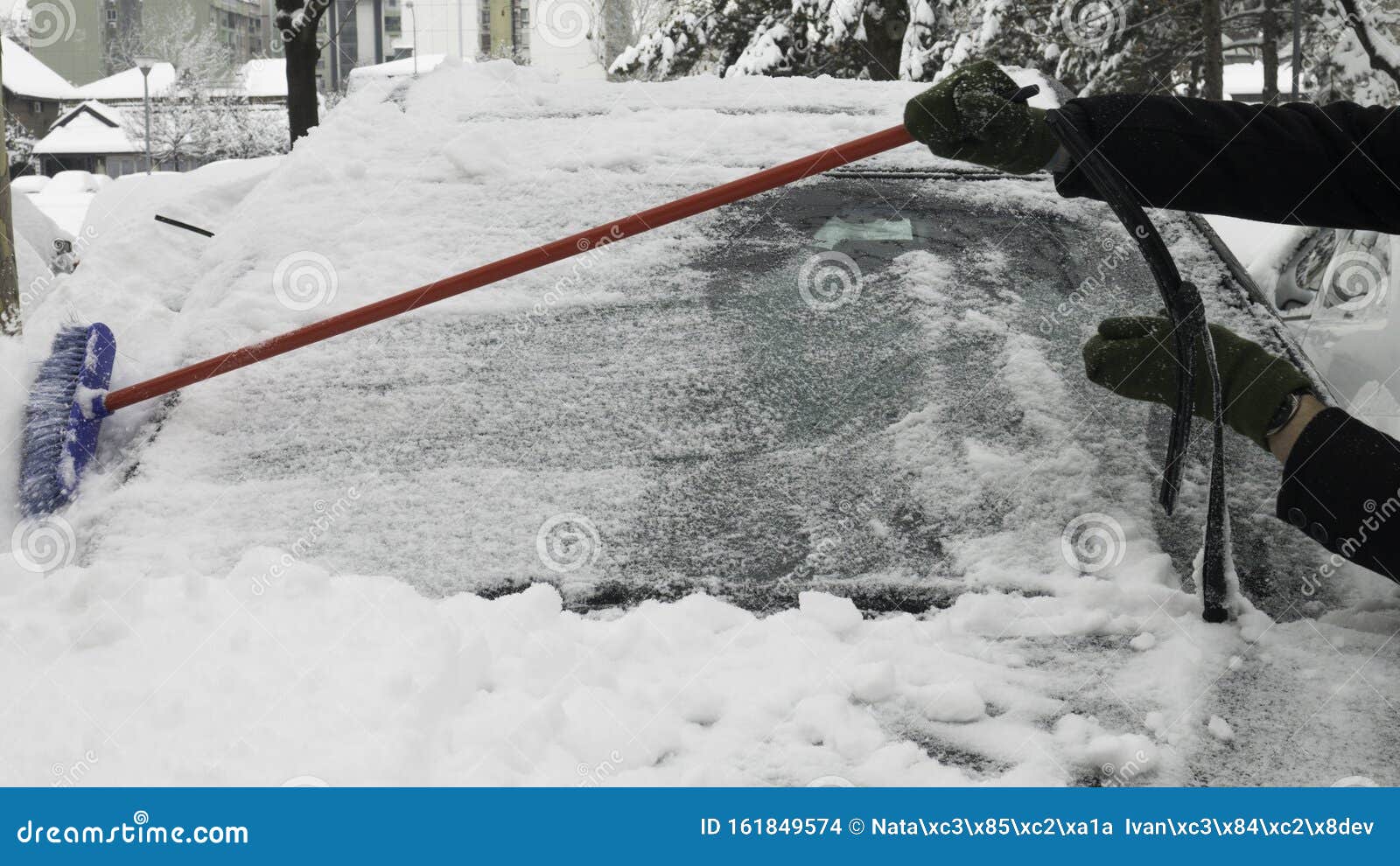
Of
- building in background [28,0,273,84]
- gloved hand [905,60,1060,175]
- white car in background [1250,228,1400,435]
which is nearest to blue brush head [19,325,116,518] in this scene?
gloved hand [905,60,1060,175]

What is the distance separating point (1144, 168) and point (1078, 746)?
802 mm

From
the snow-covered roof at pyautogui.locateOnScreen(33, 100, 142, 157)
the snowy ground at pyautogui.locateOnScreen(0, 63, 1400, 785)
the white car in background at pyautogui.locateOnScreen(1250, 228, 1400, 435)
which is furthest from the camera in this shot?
the snow-covered roof at pyautogui.locateOnScreen(33, 100, 142, 157)

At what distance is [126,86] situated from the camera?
50312 millimetres

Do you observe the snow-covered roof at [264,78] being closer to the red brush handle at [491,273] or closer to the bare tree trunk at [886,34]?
the bare tree trunk at [886,34]

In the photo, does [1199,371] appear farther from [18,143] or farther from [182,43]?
[182,43]

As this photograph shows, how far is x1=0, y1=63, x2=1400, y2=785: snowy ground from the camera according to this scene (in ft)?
3.83

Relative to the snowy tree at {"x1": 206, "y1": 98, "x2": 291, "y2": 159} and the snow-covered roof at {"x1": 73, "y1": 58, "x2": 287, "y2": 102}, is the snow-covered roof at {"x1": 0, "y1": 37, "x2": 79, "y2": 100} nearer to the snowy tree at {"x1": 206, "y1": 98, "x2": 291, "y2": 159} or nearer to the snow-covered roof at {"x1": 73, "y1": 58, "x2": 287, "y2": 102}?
the snow-covered roof at {"x1": 73, "y1": 58, "x2": 287, "y2": 102}

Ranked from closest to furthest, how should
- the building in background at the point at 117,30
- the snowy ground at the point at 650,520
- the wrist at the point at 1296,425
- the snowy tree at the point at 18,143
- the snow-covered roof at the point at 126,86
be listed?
the snowy ground at the point at 650,520, the wrist at the point at 1296,425, the snowy tree at the point at 18,143, the building in background at the point at 117,30, the snow-covered roof at the point at 126,86

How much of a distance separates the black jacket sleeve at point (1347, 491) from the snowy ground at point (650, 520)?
106 millimetres

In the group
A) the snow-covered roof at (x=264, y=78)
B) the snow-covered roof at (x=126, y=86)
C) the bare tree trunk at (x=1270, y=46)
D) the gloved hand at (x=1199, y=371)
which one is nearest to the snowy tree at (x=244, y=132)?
the snow-covered roof at (x=126, y=86)

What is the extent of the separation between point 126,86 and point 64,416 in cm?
5629

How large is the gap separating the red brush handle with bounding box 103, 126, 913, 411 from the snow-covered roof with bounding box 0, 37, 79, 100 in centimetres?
4556

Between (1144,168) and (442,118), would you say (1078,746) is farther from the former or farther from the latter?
(442,118)

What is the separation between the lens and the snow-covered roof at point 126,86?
46344 mm
